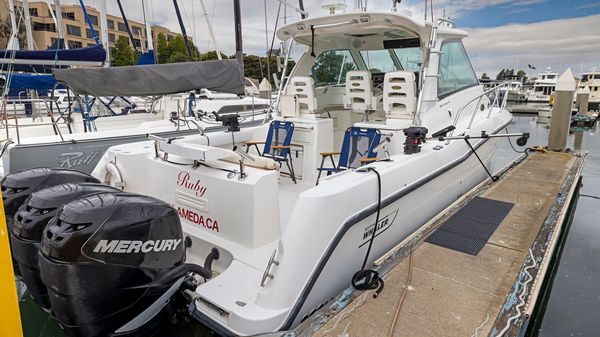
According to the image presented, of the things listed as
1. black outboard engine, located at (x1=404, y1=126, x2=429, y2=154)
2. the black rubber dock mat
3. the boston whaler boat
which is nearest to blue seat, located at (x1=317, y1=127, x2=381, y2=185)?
the boston whaler boat

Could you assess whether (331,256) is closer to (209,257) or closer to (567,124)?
(209,257)

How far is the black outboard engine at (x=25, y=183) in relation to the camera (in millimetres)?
2646

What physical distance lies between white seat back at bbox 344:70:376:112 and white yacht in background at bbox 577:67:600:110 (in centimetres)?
3234

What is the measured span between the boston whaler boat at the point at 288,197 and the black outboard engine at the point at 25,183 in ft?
0.13

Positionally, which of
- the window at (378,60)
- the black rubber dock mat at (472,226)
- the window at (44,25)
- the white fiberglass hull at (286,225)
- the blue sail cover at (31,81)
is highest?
the window at (44,25)

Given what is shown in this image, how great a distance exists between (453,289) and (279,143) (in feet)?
8.78

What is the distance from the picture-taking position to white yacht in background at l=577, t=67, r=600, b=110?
101 feet

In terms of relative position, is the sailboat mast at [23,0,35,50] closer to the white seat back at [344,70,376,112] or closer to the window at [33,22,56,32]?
the window at [33,22,56,32]

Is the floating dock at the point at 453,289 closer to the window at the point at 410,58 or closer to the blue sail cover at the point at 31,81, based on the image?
the window at the point at 410,58

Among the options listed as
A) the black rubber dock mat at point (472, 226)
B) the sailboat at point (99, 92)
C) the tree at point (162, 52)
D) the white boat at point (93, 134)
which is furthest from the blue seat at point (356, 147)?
the tree at point (162, 52)

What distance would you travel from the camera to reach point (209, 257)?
2.79 m

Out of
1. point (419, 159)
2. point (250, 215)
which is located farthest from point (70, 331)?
point (419, 159)

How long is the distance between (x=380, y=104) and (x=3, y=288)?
15.2ft

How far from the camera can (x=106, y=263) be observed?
194 cm
